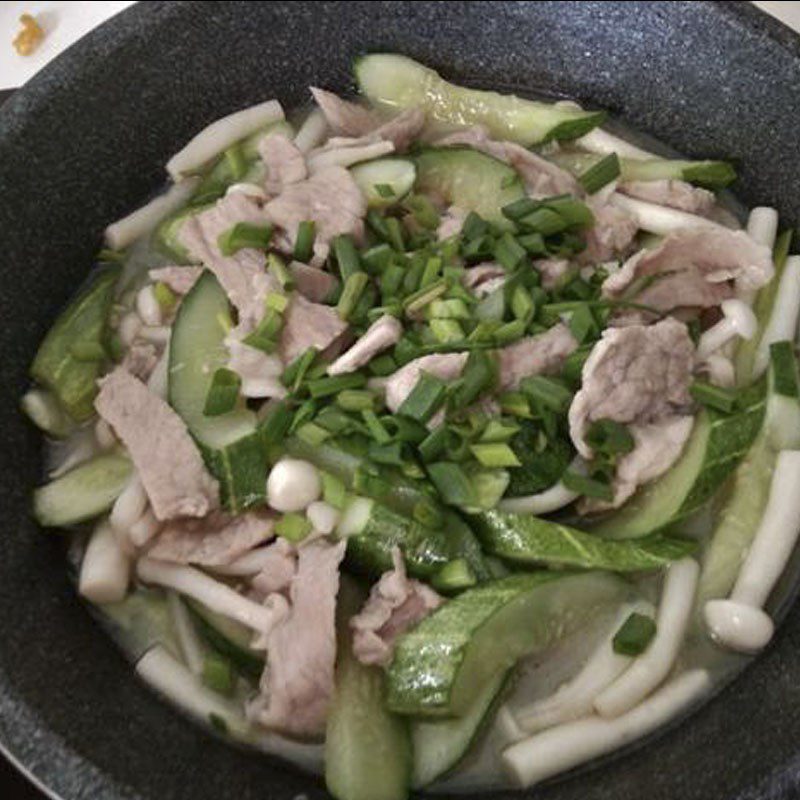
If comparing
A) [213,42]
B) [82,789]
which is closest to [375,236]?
[213,42]

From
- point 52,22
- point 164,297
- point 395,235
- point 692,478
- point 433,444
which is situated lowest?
point 692,478

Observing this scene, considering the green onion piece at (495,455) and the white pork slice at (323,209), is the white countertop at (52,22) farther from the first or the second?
the green onion piece at (495,455)

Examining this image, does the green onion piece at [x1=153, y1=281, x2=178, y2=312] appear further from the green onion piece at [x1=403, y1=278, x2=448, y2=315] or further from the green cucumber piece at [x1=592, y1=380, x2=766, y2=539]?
the green cucumber piece at [x1=592, y1=380, x2=766, y2=539]

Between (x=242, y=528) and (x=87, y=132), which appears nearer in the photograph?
(x=242, y=528)

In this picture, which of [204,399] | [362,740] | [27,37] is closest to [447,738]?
[362,740]

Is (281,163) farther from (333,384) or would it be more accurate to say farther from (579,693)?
(579,693)

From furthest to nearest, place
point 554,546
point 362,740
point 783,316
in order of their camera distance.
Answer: point 783,316 < point 554,546 < point 362,740

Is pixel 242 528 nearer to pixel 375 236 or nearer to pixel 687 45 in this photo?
pixel 375 236
